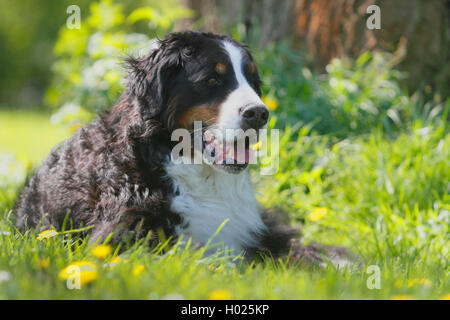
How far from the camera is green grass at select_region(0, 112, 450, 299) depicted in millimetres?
2203

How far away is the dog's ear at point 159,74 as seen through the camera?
10.1ft

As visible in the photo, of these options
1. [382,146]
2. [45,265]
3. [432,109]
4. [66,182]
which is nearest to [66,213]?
[66,182]

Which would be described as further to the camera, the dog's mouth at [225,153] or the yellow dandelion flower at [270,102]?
the yellow dandelion flower at [270,102]

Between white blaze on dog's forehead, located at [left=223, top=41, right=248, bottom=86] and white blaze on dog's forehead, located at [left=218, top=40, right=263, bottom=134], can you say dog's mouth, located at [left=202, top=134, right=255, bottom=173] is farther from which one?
white blaze on dog's forehead, located at [left=223, top=41, right=248, bottom=86]

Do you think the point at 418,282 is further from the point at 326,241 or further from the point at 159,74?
the point at 159,74

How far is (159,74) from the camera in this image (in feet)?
10.2

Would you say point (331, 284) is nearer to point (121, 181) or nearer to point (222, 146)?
point (222, 146)

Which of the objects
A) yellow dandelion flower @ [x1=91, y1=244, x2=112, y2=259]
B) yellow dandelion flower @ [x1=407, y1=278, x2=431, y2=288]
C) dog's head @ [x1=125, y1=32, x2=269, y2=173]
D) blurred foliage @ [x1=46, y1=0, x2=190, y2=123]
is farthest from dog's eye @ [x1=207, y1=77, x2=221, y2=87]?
blurred foliage @ [x1=46, y1=0, x2=190, y2=123]

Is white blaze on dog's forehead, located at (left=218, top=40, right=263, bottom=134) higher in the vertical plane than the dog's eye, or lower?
lower

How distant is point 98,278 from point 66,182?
1.13 meters

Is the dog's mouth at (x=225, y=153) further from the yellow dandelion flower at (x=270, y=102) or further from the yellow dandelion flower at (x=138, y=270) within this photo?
the yellow dandelion flower at (x=270, y=102)

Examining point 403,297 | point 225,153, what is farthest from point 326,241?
point 403,297

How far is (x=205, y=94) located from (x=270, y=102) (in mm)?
2109

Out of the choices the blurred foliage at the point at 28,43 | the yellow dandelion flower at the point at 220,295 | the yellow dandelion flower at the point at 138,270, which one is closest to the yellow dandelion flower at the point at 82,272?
the yellow dandelion flower at the point at 138,270
